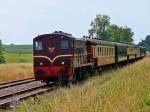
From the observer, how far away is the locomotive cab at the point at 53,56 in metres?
23.9

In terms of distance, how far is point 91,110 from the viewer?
991 centimetres

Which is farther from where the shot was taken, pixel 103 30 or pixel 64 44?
pixel 103 30

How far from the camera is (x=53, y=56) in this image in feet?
79.7

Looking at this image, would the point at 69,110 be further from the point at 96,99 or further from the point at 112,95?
the point at 112,95

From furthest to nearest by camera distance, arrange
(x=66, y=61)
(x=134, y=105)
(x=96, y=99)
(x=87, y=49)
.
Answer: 1. (x=87, y=49)
2. (x=66, y=61)
3. (x=96, y=99)
4. (x=134, y=105)

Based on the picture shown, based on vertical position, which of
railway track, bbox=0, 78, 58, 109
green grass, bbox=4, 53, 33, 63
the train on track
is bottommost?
green grass, bbox=4, 53, 33, 63

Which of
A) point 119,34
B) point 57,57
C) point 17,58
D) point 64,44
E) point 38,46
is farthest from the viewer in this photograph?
point 119,34

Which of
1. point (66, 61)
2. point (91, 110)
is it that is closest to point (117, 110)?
point (91, 110)

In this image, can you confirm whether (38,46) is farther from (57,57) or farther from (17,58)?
(17,58)

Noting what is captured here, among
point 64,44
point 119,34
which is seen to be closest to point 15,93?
point 64,44

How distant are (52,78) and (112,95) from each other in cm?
1207

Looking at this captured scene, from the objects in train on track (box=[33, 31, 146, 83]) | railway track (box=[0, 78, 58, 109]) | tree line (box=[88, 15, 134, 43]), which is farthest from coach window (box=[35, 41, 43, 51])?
tree line (box=[88, 15, 134, 43])

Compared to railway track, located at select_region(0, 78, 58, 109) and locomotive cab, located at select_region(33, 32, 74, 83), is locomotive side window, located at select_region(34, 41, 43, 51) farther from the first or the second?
railway track, located at select_region(0, 78, 58, 109)

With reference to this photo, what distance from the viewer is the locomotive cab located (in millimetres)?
23938
